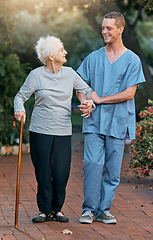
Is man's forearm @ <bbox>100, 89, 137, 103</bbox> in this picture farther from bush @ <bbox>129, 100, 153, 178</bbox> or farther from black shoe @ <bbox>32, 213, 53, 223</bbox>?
bush @ <bbox>129, 100, 153, 178</bbox>

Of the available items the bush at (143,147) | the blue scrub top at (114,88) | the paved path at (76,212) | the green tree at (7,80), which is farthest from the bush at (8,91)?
the blue scrub top at (114,88)

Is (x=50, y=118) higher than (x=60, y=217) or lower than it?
higher

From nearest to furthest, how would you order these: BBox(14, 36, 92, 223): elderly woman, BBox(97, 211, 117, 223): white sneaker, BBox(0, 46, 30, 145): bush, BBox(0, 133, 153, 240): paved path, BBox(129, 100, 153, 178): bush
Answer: BBox(0, 133, 153, 240): paved path
BBox(14, 36, 92, 223): elderly woman
BBox(97, 211, 117, 223): white sneaker
BBox(129, 100, 153, 178): bush
BBox(0, 46, 30, 145): bush

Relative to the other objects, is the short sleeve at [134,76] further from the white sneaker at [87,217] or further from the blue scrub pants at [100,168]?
the white sneaker at [87,217]

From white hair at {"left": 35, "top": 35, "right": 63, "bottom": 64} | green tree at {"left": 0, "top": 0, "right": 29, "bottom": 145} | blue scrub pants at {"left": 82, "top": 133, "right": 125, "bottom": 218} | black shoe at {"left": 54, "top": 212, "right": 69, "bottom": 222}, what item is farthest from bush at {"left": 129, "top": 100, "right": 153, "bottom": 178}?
green tree at {"left": 0, "top": 0, "right": 29, "bottom": 145}

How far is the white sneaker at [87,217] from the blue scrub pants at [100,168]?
5 cm

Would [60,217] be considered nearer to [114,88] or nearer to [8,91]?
[114,88]

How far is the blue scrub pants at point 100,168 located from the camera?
5375 mm

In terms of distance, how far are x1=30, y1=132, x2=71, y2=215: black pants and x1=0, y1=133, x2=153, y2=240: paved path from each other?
9.6 inches

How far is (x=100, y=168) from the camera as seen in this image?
17.8 ft

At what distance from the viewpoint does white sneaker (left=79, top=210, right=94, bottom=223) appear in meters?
5.30

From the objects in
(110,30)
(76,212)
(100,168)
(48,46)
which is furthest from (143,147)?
(48,46)

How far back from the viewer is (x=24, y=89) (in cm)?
517

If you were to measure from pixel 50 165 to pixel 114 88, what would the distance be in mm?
977
